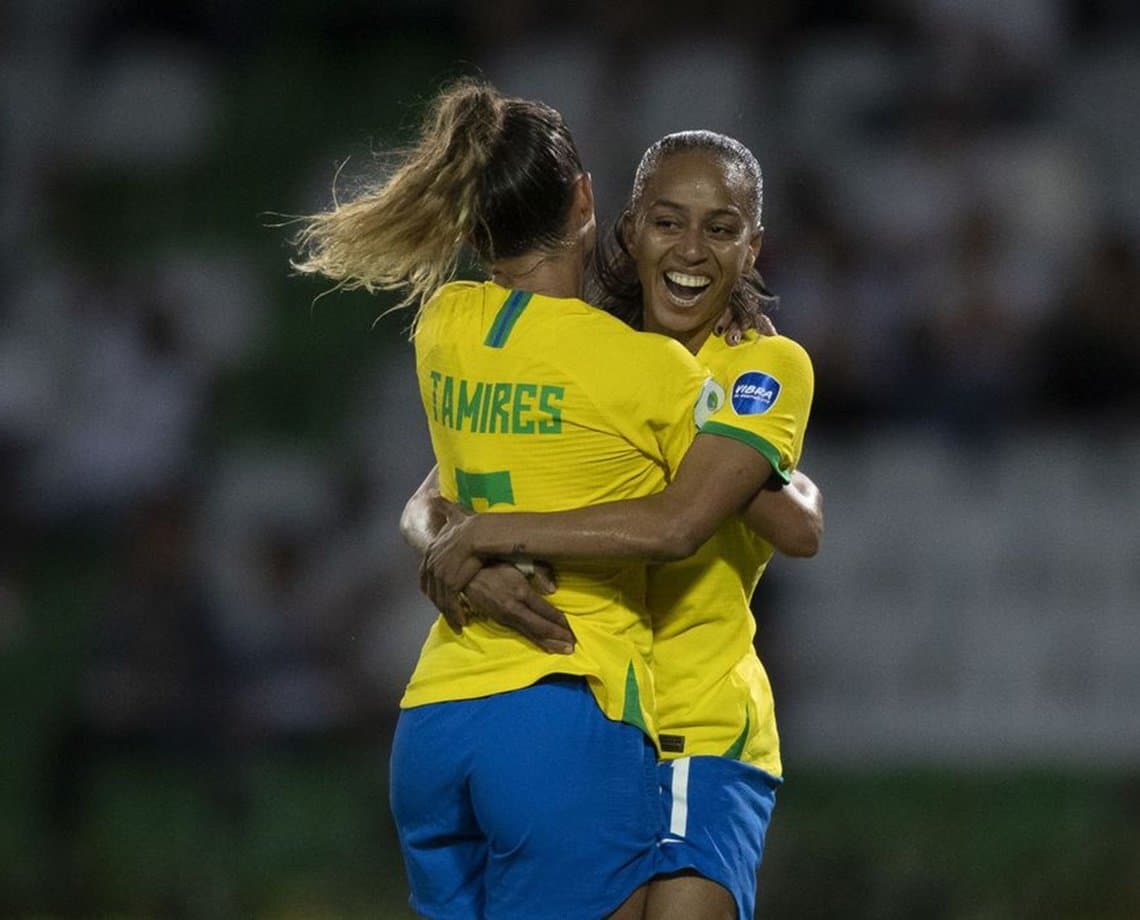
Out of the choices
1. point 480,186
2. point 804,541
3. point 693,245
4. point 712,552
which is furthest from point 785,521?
point 480,186

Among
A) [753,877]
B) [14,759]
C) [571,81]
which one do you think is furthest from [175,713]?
[753,877]

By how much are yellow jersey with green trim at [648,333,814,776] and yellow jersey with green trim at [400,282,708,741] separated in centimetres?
16

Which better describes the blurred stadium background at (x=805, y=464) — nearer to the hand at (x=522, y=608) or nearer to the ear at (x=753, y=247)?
the ear at (x=753, y=247)

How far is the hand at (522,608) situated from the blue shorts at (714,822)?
0.40 meters

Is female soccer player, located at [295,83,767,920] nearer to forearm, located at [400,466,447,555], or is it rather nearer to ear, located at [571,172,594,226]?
ear, located at [571,172,594,226]

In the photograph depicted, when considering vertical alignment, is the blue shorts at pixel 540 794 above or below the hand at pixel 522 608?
below

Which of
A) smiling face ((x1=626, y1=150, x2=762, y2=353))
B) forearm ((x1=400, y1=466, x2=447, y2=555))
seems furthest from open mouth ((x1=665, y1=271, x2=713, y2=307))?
forearm ((x1=400, y1=466, x2=447, y2=555))

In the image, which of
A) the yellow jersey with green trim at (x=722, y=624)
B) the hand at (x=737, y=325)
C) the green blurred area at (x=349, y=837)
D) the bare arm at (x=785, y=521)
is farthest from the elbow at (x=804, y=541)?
the green blurred area at (x=349, y=837)

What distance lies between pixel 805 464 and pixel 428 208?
4414 millimetres

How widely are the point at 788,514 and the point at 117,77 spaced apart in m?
7.02

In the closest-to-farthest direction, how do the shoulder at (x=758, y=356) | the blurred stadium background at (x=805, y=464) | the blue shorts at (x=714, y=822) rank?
the blue shorts at (x=714, y=822)
the shoulder at (x=758, y=356)
the blurred stadium background at (x=805, y=464)

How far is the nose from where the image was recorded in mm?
3725

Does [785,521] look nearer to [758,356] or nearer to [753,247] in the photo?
[758,356]

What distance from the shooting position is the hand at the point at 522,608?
3.43 metres
